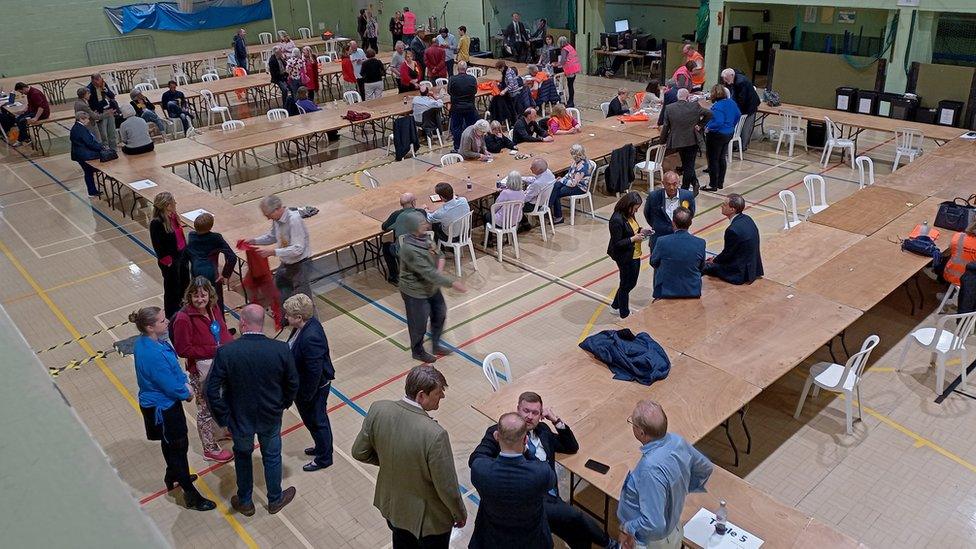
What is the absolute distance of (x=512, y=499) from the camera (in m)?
3.98

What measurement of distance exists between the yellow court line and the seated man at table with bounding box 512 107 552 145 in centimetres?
708

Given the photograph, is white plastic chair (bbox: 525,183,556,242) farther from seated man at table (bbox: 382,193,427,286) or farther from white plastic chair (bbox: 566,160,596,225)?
seated man at table (bbox: 382,193,427,286)

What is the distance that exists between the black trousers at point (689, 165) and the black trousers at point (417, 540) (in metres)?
8.04

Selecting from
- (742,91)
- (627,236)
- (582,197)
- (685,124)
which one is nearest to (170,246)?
(627,236)

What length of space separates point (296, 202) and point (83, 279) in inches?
140

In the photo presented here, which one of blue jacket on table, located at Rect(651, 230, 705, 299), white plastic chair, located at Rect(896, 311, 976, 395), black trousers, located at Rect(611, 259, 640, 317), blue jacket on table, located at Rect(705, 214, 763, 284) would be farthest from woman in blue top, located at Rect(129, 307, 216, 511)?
white plastic chair, located at Rect(896, 311, 976, 395)

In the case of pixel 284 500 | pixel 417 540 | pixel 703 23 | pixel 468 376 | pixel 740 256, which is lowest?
pixel 284 500

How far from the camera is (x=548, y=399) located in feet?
18.4

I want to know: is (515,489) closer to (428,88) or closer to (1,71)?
(428,88)

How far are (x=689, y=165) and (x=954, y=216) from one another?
13.2 ft

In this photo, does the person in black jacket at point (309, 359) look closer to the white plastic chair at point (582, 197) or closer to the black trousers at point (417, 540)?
the black trousers at point (417, 540)

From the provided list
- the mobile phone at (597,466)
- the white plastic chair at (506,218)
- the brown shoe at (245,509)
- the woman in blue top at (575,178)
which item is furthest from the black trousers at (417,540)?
the woman in blue top at (575,178)

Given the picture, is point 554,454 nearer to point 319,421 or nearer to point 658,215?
point 319,421

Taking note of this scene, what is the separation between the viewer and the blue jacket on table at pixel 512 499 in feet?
13.0
